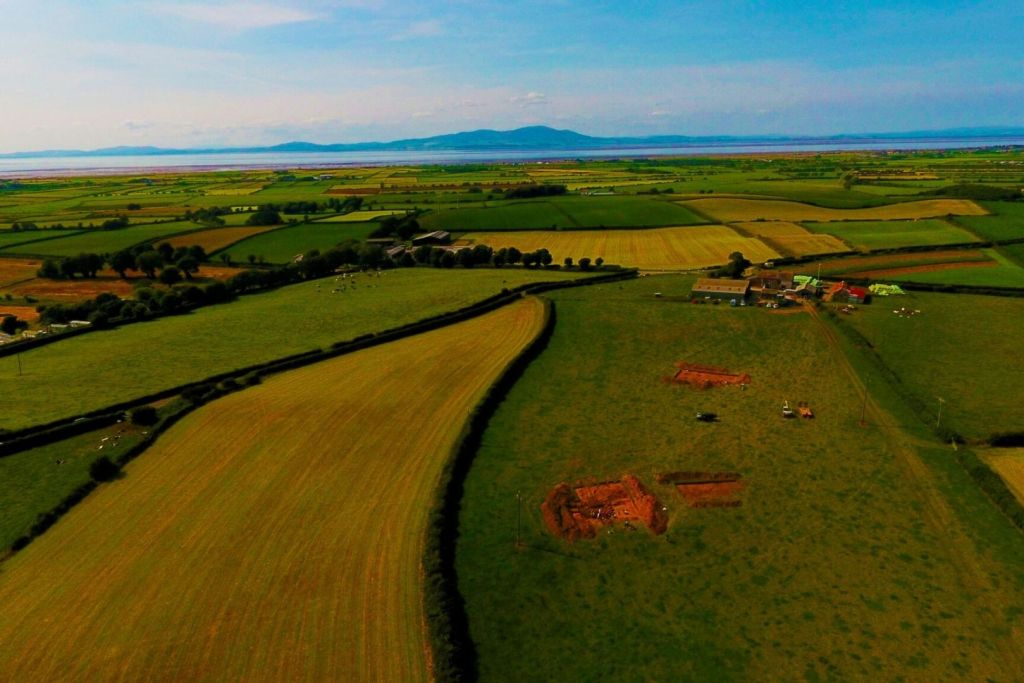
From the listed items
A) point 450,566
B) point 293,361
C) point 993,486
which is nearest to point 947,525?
point 993,486

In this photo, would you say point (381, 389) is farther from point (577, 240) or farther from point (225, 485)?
point (577, 240)

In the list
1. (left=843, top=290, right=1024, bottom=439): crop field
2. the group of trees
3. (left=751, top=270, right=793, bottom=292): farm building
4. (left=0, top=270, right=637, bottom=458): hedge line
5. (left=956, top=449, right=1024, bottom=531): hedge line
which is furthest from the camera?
the group of trees

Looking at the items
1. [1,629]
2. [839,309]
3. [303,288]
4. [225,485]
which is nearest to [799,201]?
[839,309]

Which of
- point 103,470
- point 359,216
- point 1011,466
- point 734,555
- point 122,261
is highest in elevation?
point 359,216

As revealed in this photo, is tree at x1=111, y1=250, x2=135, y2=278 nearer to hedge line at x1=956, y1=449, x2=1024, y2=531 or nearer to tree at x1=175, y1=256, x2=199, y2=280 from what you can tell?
tree at x1=175, y1=256, x2=199, y2=280

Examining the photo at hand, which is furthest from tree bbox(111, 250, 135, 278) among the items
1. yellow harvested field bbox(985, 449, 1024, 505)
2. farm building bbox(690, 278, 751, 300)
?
yellow harvested field bbox(985, 449, 1024, 505)

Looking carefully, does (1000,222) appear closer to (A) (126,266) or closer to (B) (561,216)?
(B) (561,216)
